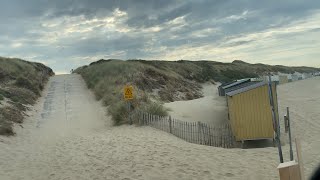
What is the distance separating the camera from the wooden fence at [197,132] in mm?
17469

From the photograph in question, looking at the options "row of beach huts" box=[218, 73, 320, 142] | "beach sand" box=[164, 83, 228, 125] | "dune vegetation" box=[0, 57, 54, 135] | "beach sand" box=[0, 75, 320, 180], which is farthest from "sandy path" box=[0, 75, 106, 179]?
"row of beach huts" box=[218, 73, 320, 142]

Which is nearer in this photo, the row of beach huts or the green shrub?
the row of beach huts

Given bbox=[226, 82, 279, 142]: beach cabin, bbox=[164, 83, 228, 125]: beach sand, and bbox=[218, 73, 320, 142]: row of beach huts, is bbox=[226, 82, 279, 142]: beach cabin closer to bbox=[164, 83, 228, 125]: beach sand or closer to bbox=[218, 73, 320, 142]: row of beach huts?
bbox=[218, 73, 320, 142]: row of beach huts

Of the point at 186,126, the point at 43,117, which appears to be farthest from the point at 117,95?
the point at 186,126

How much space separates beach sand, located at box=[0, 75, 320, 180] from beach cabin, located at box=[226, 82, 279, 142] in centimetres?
181

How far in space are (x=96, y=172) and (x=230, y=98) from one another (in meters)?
8.94

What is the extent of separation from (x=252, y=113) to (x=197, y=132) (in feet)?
8.63

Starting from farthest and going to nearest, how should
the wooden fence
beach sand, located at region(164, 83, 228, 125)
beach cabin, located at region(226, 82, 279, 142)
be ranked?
beach sand, located at region(164, 83, 228, 125) < beach cabin, located at region(226, 82, 279, 142) < the wooden fence

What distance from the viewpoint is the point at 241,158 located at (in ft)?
43.9

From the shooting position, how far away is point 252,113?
17969 millimetres

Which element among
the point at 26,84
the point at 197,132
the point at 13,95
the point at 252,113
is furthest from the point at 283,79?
the point at 197,132

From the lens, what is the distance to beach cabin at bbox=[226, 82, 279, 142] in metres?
17.8

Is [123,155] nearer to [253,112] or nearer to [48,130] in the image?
[253,112]

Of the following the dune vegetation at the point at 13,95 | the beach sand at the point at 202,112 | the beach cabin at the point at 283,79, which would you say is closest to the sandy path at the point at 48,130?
the dune vegetation at the point at 13,95
